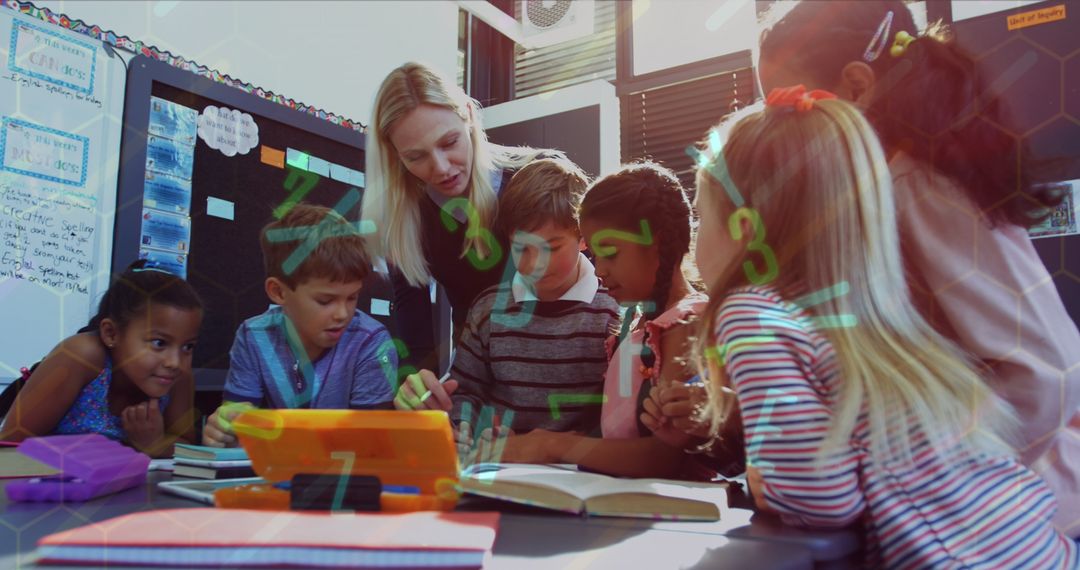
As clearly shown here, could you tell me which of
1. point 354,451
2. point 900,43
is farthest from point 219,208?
point 900,43

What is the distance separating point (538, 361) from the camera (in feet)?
3.16

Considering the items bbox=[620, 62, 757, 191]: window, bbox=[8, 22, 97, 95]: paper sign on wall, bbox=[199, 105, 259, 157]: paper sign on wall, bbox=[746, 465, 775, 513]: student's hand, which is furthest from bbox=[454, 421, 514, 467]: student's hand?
bbox=[620, 62, 757, 191]: window

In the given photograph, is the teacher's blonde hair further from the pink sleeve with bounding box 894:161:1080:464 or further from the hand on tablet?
the pink sleeve with bounding box 894:161:1080:464

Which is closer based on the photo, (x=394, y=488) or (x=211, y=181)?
(x=394, y=488)

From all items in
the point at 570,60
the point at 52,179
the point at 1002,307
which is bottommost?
the point at 1002,307

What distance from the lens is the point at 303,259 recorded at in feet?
3.88

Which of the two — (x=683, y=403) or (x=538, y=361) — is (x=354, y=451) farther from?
(x=538, y=361)

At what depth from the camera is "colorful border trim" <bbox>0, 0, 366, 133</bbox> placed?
1.31m

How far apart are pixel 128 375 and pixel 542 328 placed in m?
0.65

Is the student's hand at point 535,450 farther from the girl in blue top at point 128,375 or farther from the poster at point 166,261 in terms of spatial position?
the poster at point 166,261

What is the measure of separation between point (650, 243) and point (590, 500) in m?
0.47

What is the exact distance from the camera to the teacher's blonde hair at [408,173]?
111 centimetres

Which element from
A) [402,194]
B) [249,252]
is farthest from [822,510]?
[249,252]

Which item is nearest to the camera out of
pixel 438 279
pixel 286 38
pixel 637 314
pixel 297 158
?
pixel 637 314
